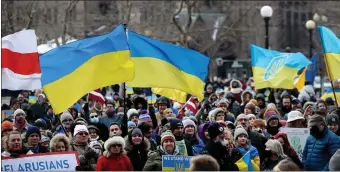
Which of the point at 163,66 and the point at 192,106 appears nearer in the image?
the point at 163,66

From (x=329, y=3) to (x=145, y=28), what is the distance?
1091 inches

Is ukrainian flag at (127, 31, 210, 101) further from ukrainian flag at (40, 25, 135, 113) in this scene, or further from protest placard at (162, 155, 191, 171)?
protest placard at (162, 155, 191, 171)

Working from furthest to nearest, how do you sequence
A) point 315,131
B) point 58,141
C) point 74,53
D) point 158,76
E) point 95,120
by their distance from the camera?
point 95,120
point 158,76
point 74,53
point 315,131
point 58,141

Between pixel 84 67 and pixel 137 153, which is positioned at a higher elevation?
pixel 84 67

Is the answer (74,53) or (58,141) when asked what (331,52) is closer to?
(74,53)

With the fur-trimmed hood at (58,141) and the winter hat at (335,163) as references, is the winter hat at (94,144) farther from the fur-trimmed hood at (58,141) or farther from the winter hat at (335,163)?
the winter hat at (335,163)

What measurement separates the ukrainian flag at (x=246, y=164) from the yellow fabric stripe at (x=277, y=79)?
28.0 ft

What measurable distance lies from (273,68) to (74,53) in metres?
8.50

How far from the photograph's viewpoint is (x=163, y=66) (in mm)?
14039

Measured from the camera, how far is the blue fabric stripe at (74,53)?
12.7m

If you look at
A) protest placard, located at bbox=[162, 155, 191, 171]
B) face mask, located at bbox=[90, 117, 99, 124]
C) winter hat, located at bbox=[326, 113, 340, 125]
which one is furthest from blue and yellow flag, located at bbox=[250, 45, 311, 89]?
protest placard, located at bbox=[162, 155, 191, 171]

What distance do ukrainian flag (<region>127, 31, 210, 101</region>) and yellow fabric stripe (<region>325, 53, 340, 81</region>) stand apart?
183 cm

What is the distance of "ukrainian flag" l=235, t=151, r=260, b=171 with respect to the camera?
11531 mm

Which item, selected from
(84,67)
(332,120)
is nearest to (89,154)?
(84,67)
